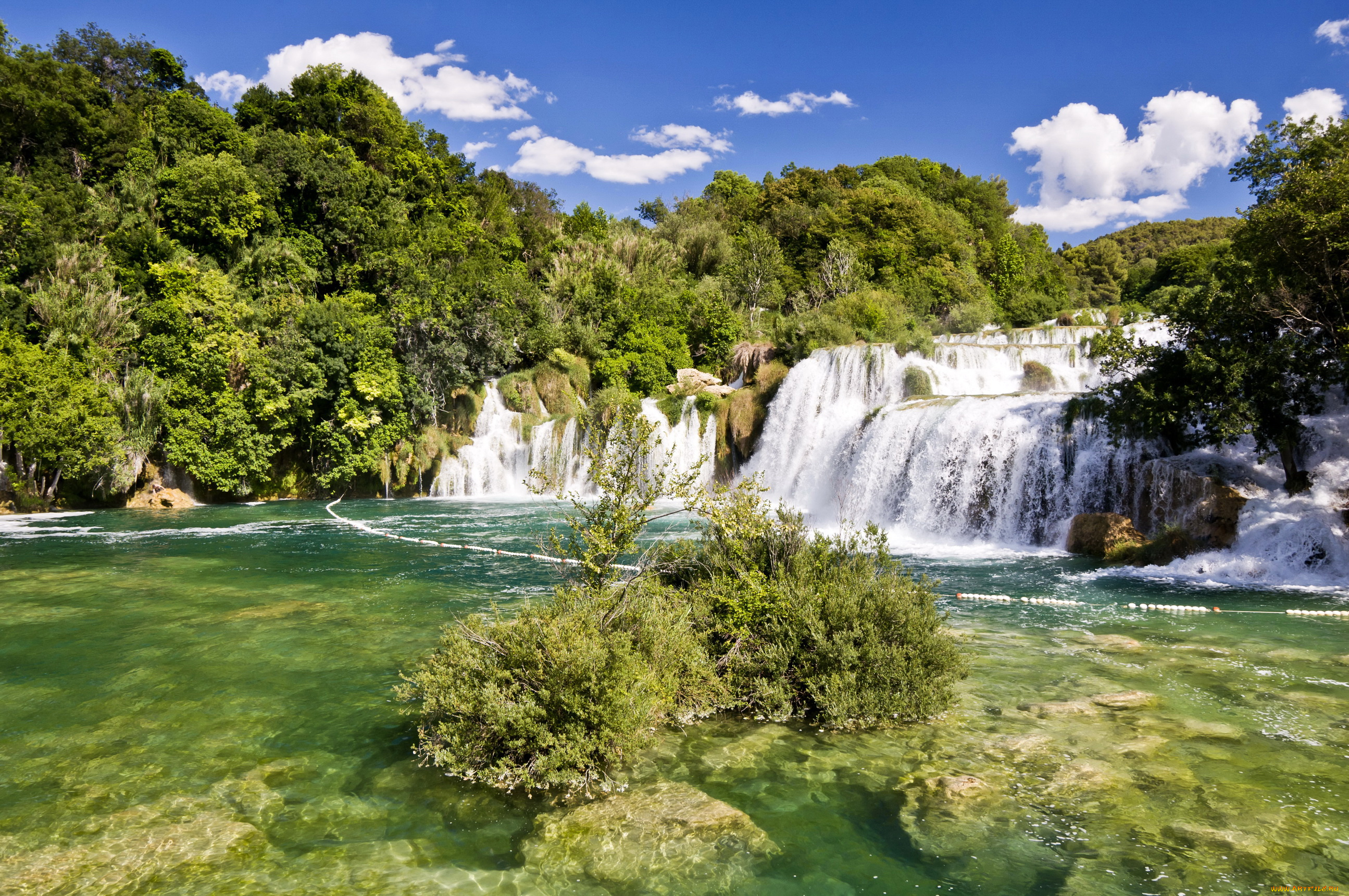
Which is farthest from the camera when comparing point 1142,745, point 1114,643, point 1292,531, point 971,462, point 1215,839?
point 971,462

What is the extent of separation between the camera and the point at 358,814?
5.20m

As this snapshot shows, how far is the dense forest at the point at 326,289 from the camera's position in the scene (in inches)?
1008

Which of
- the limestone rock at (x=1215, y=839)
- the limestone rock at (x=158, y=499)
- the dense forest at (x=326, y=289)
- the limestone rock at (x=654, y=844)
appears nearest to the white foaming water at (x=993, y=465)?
the dense forest at (x=326, y=289)

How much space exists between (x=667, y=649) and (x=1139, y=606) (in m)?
9.28

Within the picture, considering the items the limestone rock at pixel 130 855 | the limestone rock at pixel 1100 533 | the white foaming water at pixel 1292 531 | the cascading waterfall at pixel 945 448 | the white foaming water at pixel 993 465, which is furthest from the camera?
the cascading waterfall at pixel 945 448

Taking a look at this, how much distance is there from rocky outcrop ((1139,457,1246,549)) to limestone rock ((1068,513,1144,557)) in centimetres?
50

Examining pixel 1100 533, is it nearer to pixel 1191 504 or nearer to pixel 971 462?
pixel 1191 504

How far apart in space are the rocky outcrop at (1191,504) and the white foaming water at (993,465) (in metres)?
0.18

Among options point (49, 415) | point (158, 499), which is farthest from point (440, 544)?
point (158, 499)

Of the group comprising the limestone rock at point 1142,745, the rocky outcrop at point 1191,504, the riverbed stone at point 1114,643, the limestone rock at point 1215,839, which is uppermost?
the rocky outcrop at point 1191,504

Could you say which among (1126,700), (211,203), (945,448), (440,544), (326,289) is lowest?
(1126,700)

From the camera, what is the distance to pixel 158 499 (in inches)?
1065

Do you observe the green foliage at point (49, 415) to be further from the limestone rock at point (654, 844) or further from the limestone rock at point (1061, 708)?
the limestone rock at point (1061, 708)

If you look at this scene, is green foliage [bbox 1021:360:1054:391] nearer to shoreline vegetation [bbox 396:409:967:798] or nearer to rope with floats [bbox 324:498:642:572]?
rope with floats [bbox 324:498:642:572]
